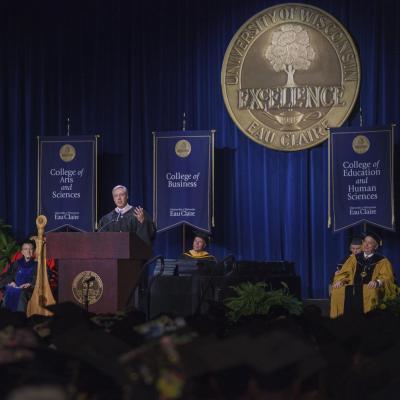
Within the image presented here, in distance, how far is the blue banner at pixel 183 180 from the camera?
12.4 m

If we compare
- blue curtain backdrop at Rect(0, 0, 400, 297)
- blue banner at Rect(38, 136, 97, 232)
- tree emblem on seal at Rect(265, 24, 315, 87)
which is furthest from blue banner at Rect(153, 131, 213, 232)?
tree emblem on seal at Rect(265, 24, 315, 87)

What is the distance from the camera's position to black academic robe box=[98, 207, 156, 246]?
9763 mm

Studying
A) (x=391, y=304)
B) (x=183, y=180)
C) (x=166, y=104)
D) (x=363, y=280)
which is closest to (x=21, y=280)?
(x=183, y=180)

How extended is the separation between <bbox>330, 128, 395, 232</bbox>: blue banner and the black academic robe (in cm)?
318

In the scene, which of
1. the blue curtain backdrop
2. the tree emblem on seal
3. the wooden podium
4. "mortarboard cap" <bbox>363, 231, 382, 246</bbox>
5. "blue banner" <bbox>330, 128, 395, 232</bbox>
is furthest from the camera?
the tree emblem on seal

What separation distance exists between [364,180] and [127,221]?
3.66 metres

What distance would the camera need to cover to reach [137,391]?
1654mm

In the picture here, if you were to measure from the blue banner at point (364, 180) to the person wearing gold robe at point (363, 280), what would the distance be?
581 mm

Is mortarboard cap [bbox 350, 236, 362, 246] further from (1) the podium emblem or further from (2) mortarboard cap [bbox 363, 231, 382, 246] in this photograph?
(1) the podium emblem

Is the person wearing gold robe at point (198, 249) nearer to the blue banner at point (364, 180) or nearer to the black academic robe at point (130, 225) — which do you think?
the blue banner at point (364, 180)

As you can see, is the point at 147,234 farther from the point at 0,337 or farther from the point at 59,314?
the point at 0,337

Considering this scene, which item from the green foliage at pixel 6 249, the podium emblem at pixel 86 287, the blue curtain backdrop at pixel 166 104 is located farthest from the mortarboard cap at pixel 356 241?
the podium emblem at pixel 86 287

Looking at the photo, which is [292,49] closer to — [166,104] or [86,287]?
[166,104]

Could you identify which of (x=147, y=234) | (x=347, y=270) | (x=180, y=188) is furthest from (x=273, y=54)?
(x=147, y=234)
